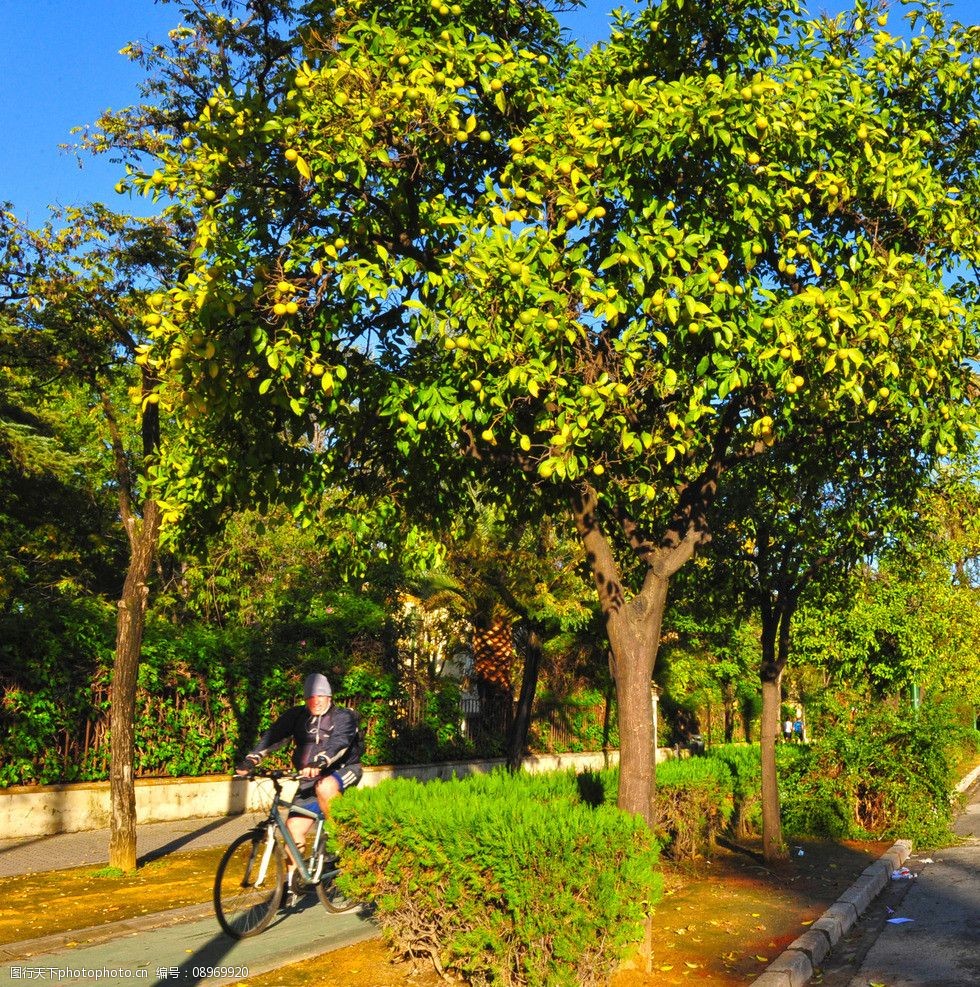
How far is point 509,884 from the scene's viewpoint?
6148 millimetres

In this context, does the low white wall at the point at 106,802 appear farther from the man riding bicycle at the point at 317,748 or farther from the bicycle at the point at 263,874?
the bicycle at the point at 263,874

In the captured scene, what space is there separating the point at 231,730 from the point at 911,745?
1014 cm

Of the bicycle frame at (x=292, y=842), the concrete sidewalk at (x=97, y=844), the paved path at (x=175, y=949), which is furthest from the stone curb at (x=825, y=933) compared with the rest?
the concrete sidewalk at (x=97, y=844)

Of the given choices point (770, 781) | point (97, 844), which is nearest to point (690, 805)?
point (770, 781)

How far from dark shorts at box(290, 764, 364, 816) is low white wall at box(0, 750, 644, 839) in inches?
105

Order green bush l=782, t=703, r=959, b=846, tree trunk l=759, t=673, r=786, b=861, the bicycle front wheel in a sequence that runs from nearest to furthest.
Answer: the bicycle front wheel → tree trunk l=759, t=673, r=786, b=861 → green bush l=782, t=703, r=959, b=846

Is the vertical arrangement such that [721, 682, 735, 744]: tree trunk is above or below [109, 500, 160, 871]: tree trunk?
below

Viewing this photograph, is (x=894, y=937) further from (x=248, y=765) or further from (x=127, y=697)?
(x=127, y=697)

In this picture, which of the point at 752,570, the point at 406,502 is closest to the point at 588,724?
the point at 752,570

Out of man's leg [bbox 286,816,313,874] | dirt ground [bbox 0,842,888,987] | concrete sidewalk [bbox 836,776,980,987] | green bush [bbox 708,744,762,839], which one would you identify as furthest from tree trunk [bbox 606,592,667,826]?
green bush [bbox 708,744,762,839]

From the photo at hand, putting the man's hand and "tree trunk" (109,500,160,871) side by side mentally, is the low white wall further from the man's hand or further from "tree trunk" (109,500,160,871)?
the man's hand

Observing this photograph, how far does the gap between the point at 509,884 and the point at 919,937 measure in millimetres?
4833

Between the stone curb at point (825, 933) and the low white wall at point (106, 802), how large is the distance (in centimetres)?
309

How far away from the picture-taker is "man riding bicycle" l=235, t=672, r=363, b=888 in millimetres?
8469
